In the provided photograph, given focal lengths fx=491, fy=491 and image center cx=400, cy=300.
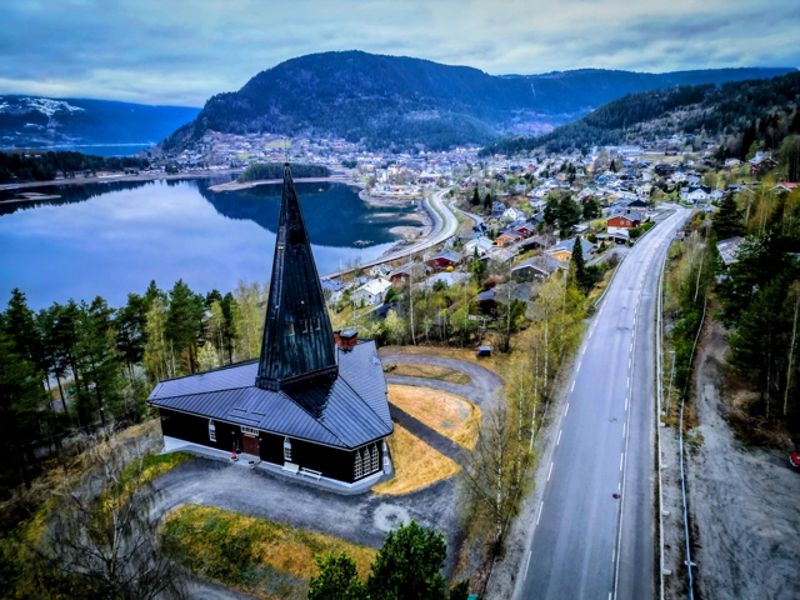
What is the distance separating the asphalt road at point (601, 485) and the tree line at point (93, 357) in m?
20.6

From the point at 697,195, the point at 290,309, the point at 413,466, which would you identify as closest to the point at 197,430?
the point at 290,309

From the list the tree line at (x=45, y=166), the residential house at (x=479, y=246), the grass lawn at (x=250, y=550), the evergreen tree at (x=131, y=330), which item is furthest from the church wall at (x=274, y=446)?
the tree line at (x=45, y=166)

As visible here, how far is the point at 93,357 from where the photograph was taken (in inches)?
1014

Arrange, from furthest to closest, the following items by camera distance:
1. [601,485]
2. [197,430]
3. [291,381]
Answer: [197,430] < [291,381] < [601,485]

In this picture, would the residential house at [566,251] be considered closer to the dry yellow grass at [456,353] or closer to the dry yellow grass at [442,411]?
the dry yellow grass at [456,353]

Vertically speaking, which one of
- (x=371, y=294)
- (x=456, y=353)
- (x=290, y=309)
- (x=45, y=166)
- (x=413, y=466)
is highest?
(x=45, y=166)

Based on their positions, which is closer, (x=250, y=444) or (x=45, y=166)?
(x=250, y=444)

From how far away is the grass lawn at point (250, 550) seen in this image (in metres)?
13.7

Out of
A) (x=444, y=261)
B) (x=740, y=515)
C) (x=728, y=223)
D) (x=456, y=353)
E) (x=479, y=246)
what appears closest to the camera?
(x=740, y=515)

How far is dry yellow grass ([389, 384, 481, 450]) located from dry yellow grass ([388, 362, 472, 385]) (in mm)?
1764

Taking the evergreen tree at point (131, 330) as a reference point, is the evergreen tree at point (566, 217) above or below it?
above

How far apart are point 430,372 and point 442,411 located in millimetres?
5216

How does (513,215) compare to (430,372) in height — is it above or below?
above

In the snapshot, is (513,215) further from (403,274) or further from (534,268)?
(534,268)
